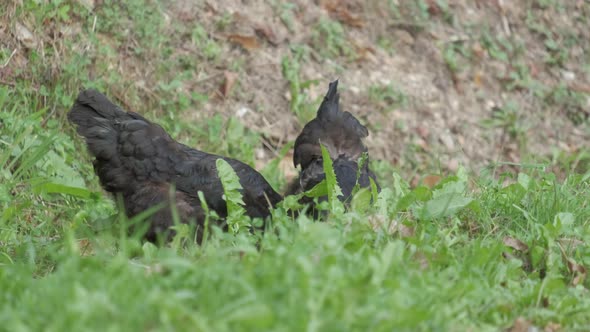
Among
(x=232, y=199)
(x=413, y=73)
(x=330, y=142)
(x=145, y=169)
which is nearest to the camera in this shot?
(x=232, y=199)

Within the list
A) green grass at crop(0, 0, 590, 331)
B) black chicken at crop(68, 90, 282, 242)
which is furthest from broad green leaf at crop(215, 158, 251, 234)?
black chicken at crop(68, 90, 282, 242)

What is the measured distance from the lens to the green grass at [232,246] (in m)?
2.34

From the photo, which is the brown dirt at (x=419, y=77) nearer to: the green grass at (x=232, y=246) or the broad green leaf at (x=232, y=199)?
the green grass at (x=232, y=246)

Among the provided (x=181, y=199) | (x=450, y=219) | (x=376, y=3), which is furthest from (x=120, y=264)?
(x=376, y=3)

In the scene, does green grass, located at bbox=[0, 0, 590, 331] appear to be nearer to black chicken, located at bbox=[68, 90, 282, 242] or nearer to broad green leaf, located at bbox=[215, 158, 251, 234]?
A: broad green leaf, located at bbox=[215, 158, 251, 234]

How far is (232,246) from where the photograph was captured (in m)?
3.58

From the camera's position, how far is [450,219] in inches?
162

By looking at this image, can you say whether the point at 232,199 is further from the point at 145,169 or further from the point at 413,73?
the point at 413,73

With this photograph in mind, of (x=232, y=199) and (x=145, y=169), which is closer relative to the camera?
(x=232, y=199)

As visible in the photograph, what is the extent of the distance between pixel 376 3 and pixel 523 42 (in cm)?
202

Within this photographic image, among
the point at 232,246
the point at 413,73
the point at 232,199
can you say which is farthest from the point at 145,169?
the point at 413,73

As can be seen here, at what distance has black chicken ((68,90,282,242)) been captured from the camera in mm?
4977

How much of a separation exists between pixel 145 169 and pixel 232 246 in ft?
5.35

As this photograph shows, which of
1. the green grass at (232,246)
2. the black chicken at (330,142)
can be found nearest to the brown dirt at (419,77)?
the green grass at (232,246)
